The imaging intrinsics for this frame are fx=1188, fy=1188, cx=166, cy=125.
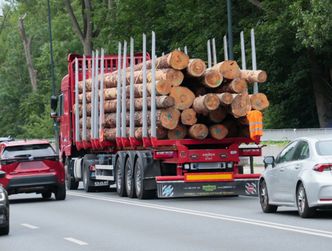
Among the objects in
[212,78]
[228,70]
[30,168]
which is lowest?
[30,168]

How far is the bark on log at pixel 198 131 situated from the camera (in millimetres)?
26719

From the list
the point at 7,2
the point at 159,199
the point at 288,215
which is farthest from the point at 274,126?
the point at 7,2

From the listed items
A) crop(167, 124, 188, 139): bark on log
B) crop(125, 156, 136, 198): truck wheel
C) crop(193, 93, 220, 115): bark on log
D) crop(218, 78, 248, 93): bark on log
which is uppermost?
crop(218, 78, 248, 93): bark on log

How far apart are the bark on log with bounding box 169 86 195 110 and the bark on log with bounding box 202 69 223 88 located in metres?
0.49

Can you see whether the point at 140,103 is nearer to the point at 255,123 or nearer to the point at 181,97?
the point at 181,97

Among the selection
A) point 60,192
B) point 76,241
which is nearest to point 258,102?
point 60,192

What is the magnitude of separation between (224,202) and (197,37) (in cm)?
3247

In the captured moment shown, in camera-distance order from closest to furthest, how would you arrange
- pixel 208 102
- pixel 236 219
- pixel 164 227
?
pixel 164 227 → pixel 236 219 → pixel 208 102

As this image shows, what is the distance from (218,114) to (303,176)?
310 inches

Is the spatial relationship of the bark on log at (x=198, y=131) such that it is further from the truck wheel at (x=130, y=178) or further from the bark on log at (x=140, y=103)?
the truck wheel at (x=130, y=178)

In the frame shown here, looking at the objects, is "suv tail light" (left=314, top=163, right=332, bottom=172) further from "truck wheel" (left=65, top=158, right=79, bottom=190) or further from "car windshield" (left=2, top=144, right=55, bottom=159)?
"truck wheel" (left=65, top=158, right=79, bottom=190)

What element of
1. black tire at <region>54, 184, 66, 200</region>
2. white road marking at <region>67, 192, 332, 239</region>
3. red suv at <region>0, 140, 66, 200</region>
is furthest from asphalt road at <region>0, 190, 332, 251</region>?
black tire at <region>54, 184, 66, 200</region>

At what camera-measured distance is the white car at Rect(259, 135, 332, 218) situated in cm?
1898

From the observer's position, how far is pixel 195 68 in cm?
2661
